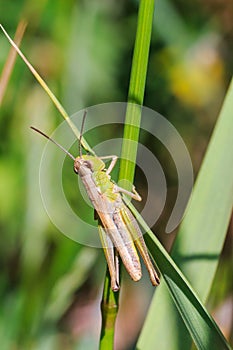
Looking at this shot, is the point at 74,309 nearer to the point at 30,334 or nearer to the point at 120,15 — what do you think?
the point at 30,334

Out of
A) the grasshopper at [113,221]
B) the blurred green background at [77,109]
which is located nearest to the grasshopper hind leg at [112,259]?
the grasshopper at [113,221]

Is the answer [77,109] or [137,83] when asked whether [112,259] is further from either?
[77,109]

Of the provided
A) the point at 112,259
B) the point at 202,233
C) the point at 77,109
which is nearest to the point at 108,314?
the point at 112,259

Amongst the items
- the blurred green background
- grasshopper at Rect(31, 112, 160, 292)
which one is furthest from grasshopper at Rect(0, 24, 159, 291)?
the blurred green background

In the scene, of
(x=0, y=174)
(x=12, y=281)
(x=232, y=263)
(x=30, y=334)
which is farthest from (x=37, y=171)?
(x=232, y=263)

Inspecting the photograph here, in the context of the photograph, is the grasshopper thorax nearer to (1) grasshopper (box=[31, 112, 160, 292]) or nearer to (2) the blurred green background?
(1) grasshopper (box=[31, 112, 160, 292])

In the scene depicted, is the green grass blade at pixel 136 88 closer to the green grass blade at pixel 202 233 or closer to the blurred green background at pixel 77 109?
the green grass blade at pixel 202 233

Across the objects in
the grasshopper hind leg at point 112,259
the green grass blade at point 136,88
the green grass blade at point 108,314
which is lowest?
the green grass blade at point 108,314
